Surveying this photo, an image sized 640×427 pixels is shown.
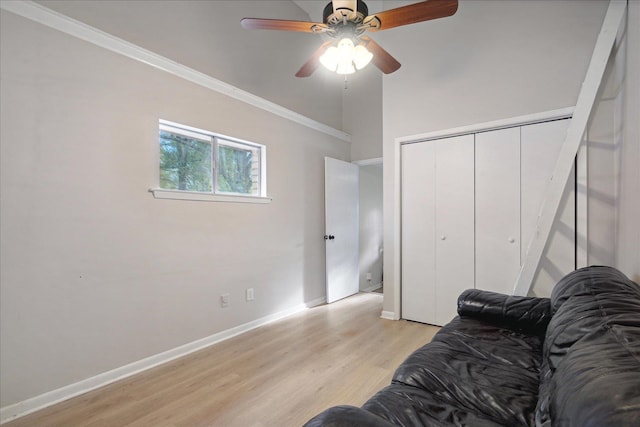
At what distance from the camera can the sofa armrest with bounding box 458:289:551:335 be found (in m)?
1.75

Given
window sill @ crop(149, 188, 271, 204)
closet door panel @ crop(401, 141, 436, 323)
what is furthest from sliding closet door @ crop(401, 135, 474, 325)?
window sill @ crop(149, 188, 271, 204)

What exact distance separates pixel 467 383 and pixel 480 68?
2.88m

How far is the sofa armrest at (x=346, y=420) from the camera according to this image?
0.72 meters

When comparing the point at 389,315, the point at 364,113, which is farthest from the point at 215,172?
the point at 364,113

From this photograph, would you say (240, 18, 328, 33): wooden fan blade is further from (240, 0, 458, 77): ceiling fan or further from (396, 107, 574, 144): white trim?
(396, 107, 574, 144): white trim

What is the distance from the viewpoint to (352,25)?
1906mm

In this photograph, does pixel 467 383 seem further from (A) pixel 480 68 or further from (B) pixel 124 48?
(B) pixel 124 48

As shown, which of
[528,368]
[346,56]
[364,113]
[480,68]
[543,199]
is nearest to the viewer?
[528,368]

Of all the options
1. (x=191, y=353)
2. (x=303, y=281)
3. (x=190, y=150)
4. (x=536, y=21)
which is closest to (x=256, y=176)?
(x=190, y=150)

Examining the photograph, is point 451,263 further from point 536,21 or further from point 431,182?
point 536,21

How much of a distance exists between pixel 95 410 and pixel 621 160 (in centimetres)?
398

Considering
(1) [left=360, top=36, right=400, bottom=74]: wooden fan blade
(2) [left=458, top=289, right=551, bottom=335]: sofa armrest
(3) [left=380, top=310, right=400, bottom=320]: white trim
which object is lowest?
(3) [left=380, top=310, right=400, bottom=320]: white trim

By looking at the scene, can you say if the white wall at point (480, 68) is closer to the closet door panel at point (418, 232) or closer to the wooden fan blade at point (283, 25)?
the closet door panel at point (418, 232)

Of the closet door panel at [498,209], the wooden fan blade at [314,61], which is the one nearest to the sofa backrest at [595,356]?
the closet door panel at [498,209]
